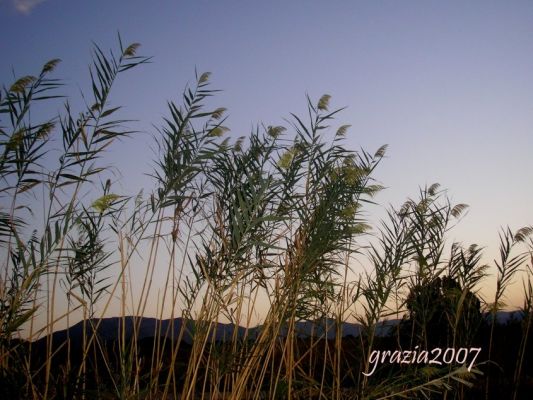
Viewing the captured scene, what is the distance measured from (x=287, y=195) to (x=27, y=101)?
2.14m

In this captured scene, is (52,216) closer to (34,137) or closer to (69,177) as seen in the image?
(69,177)

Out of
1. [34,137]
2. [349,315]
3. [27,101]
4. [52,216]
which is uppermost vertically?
[27,101]

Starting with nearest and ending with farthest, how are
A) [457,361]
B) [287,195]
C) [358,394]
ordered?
[287,195] < [358,394] < [457,361]

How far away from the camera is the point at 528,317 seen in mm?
5773

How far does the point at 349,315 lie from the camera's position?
4750mm

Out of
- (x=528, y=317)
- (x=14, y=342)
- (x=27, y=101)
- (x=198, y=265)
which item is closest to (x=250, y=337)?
(x=198, y=265)

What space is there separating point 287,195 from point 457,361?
9.99ft

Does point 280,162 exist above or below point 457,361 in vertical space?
above

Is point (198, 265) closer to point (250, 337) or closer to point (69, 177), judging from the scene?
point (250, 337)

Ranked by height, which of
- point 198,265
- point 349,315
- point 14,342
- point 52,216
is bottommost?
point 14,342

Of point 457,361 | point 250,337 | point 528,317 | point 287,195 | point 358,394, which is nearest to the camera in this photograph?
point 250,337

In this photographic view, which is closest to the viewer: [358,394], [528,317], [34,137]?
[34,137]

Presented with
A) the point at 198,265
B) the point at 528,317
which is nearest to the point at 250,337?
the point at 198,265

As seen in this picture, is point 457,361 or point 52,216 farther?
point 457,361
